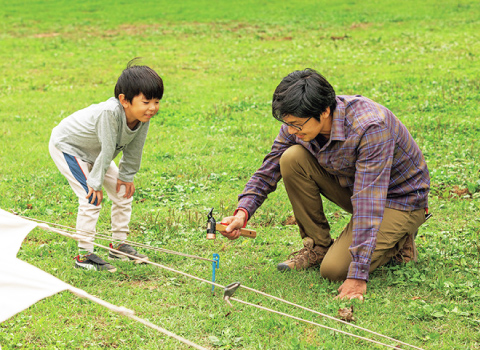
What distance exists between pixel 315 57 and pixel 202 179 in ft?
27.7

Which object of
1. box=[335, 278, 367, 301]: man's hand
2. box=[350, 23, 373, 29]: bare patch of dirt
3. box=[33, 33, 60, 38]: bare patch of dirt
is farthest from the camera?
box=[33, 33, 60, 38]: bare patch of dirt

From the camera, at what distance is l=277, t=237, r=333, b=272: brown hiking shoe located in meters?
4.10

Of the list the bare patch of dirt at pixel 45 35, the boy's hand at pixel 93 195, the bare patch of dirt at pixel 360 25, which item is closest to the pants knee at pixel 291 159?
the boy's hand at pixel 93 195

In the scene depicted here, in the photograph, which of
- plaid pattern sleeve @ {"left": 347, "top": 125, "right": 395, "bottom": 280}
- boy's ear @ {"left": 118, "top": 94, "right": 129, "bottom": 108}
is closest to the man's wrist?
plaid pattern sleeve @ {"left": 347, "top": 125, "right": 395, "bottom": 280}

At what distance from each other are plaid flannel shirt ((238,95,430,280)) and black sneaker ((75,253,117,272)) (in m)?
1.13

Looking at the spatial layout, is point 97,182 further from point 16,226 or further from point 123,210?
point 16,226

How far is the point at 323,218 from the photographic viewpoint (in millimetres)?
4172

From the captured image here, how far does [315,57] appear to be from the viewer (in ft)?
44.6

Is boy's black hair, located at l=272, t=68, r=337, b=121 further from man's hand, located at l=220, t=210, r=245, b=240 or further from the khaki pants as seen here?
man's hand, located at l=220, t=210, r=245, b=240

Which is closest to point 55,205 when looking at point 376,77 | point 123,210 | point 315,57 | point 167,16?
point 123,210

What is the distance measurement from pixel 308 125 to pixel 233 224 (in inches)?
34.3

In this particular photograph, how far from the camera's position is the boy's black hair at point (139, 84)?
384 centimetres

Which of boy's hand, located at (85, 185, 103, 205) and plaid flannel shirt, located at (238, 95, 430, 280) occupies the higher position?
plaid flannel shirt, located at (238, 95, 430, 280)

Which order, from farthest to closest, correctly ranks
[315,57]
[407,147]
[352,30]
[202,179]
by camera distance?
[352,30]
[315,57]
[202,179]
[407,147]
